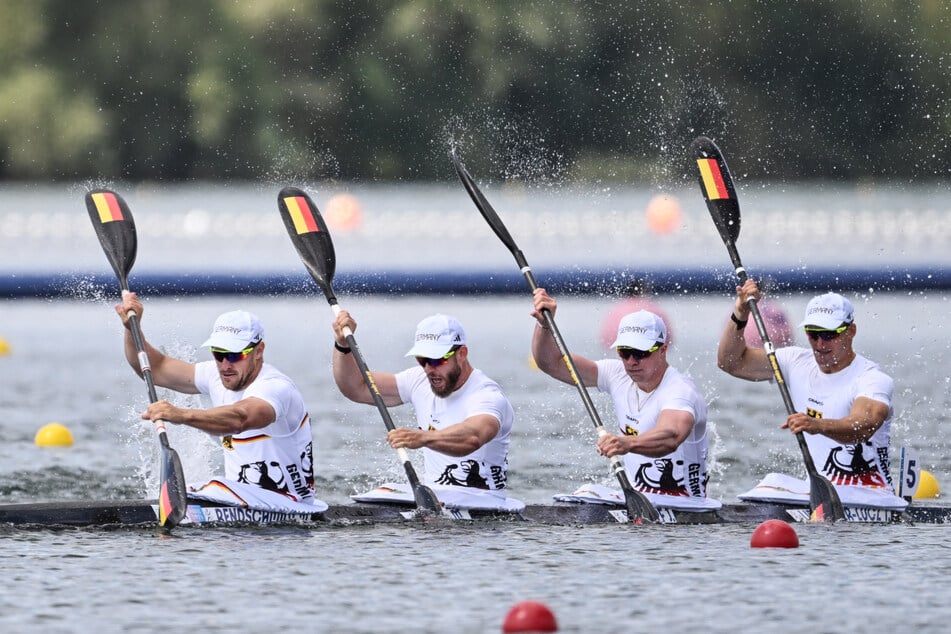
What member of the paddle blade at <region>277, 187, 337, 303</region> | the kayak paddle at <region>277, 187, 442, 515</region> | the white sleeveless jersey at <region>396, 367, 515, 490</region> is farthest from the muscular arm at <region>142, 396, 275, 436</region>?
the paddle blade at <region>277, 187, 337, 303</region>

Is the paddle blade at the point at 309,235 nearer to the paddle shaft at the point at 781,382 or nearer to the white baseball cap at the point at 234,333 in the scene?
the white baseball cap at the point at 234,333

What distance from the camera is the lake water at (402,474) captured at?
795 centimetres

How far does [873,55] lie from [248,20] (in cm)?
930

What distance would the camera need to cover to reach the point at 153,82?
95.1ft

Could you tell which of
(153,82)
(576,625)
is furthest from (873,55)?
(576,625)

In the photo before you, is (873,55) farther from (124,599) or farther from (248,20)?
(124,599)

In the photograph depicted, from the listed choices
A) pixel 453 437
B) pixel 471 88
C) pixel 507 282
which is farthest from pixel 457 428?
pixel 471 88

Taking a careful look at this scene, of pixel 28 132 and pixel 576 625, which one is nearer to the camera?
pixel 576 625

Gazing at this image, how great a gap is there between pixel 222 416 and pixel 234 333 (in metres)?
0.53

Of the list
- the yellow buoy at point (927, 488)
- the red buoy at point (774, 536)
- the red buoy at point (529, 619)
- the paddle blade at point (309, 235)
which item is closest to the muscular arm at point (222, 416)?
the paddle blade at point (309, 235)

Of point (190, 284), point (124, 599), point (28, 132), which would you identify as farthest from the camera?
point (28, 132)

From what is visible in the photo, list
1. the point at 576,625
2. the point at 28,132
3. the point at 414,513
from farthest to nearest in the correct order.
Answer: the point at 28,132, the point at 414,513, the point at 576,625

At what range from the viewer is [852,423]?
1027cm

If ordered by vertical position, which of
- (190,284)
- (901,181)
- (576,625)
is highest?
(901,181)
